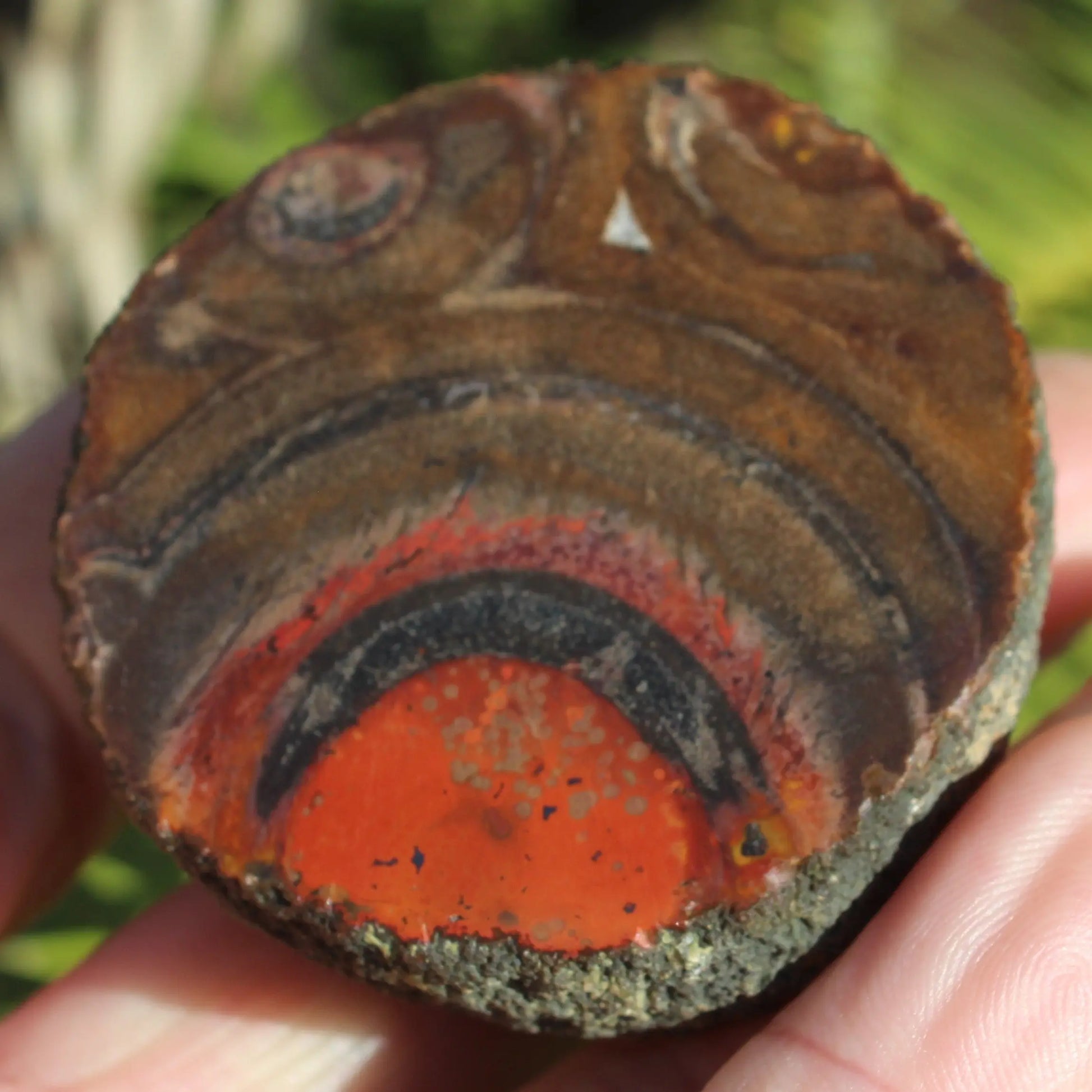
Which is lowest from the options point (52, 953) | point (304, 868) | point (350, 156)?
point (52, 953)

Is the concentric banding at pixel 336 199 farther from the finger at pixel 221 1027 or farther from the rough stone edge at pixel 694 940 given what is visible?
the finger at pixel 221 1027

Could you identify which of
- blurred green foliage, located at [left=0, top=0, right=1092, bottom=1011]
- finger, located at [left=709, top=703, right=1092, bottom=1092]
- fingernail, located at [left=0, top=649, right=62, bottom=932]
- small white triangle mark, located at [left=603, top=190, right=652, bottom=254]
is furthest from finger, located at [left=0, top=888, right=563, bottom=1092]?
small white triangle mark, located at [left=603, top=190, right=652, bottom=254]

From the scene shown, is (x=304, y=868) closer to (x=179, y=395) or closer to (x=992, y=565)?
(x=179, y=395)

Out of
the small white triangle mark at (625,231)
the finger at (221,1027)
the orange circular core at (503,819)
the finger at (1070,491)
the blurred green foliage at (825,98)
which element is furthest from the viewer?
the blurred green foliage at (825,98)

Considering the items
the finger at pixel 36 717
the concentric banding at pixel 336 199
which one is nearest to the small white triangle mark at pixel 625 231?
the concentric banding at pixel 336 199

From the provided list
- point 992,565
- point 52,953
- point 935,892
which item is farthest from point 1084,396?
point 52,953

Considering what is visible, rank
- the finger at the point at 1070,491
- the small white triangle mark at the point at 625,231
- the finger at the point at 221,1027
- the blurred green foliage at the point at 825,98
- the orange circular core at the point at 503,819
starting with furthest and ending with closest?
1. the blurred green foliage at the point at 825,98
2. the finger at the point at 1070,491
3. the finger at the point at 221,1027
4. the small white triangle mark at the point at 625,231
5. the orange circular core at the point at 503,819
